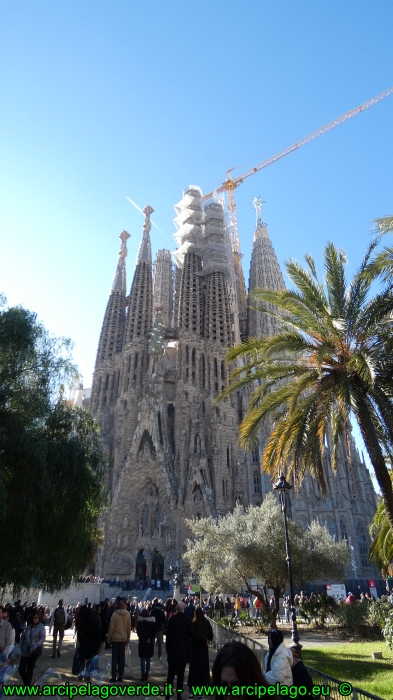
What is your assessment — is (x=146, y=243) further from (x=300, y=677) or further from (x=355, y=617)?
(x=300, y=677)

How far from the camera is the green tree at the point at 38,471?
39.2 feet

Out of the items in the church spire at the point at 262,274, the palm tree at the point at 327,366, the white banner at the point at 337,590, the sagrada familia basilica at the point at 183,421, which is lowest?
the white banner at the point at 337,590

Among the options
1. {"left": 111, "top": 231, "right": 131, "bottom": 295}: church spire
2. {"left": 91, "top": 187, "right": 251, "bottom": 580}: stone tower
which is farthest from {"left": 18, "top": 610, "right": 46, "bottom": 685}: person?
{"left": 111, "top": 231, "right": 131, "bottom": 295}: church spire

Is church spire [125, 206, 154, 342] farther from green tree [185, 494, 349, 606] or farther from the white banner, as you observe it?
the white banner

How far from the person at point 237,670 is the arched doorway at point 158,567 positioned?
140ft

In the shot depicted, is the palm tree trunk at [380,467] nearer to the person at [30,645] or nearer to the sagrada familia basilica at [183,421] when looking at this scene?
the person at [30,645]

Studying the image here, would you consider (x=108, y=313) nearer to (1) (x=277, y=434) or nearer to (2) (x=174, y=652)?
(1) (x=277, y=434)

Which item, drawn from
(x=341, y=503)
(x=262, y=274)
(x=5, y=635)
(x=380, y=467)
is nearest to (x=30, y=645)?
(x=5, y=635)

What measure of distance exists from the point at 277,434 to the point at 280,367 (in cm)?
175

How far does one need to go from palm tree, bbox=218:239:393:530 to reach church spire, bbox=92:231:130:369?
4402 centimetres

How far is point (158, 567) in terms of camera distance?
41.8 metres

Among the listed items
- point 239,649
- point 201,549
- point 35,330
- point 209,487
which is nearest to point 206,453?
point 209,487

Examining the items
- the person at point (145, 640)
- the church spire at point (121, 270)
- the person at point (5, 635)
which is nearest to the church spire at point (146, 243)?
the church spire at point (121, 270)

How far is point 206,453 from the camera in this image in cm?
4544
